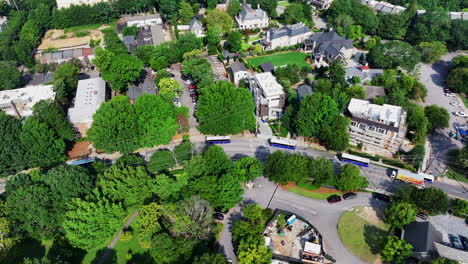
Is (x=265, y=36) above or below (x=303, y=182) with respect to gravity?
above

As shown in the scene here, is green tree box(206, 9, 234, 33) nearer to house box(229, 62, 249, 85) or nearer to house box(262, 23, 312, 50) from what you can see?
house box(262, 23, 312, 50)

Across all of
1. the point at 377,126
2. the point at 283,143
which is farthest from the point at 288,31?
the point at 377,126

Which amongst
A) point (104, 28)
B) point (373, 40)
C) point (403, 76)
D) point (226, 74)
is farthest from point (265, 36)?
point (104, 28)

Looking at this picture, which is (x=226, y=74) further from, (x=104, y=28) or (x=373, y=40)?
(x=104, y=28)

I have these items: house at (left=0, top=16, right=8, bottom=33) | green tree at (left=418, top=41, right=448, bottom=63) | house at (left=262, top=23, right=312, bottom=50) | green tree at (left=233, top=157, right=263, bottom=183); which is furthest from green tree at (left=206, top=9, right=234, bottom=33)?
house at (left=0, top=16, right=8, bottom=33)

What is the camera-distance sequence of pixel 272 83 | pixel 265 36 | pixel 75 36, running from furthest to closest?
1. pixel 75 36
2. pixel 265 36
3. pixel 272 83
